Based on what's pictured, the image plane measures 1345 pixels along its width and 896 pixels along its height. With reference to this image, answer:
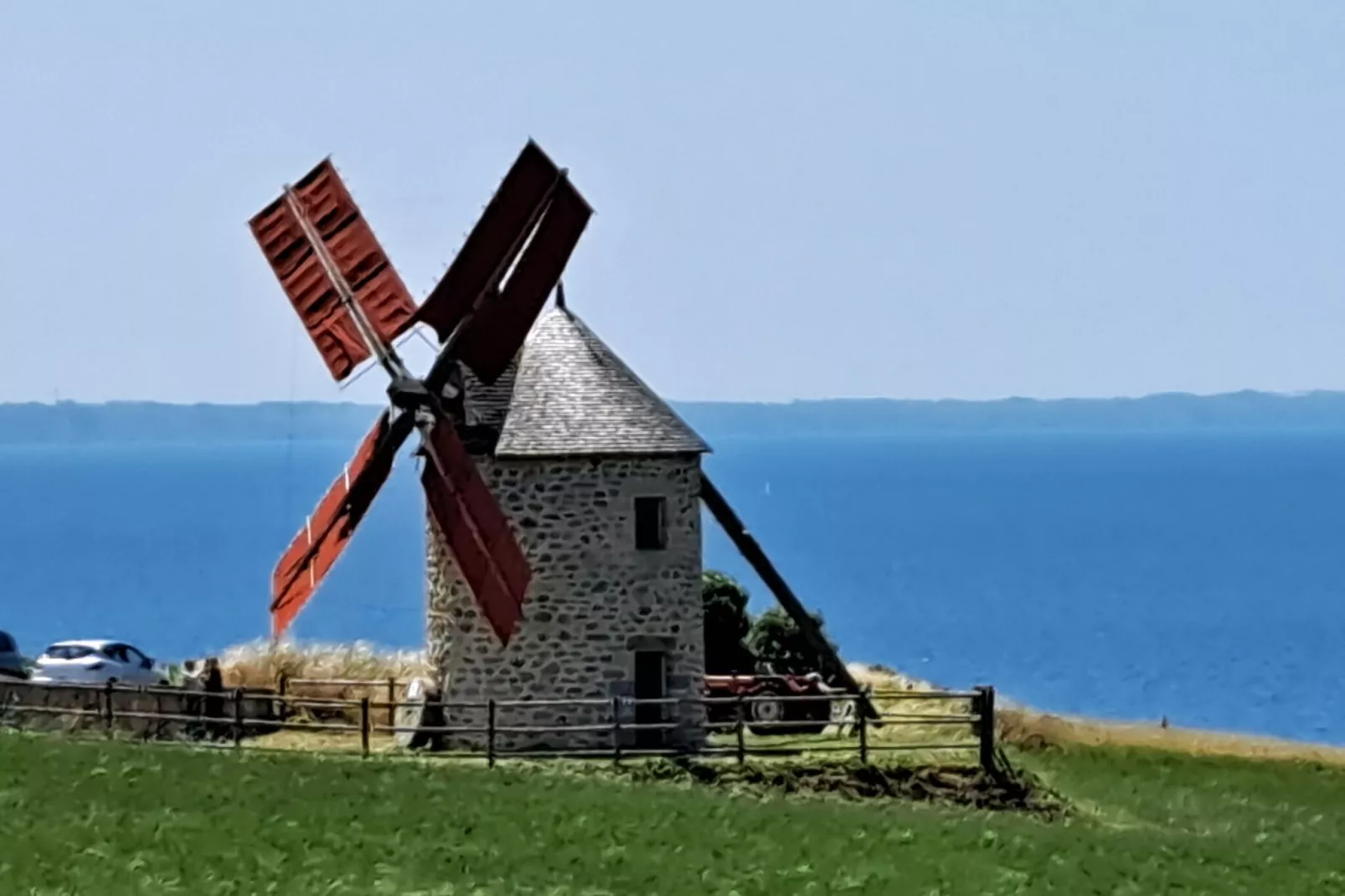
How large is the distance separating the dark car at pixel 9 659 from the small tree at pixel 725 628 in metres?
11.8

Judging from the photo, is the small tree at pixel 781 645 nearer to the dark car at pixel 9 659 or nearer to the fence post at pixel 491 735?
the fence post at pixel 491 735

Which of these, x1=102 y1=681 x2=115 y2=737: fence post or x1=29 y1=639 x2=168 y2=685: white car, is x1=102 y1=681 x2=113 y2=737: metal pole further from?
x1=29 y1=639 x2=168 y2=685: white car

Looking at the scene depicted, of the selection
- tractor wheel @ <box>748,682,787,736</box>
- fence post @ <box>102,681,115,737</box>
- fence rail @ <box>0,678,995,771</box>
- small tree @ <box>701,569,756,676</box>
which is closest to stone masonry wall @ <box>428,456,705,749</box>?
Result: fence rail @ <box>0,678,995,771</box>

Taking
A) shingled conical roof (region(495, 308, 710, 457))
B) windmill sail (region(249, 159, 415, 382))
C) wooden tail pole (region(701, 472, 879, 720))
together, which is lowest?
wooden tail pole (region(701, 472, 879, 720))

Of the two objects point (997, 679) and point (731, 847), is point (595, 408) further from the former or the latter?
point (997, 679)

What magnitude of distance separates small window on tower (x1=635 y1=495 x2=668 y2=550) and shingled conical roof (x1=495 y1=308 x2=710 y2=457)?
811 millimetres

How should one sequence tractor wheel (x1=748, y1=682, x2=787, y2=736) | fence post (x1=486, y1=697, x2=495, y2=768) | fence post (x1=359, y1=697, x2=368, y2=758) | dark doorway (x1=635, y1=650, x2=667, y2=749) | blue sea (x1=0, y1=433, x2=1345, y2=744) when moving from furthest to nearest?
blue sea (x1=0, y1=433, x2=1345, y2=744)
tractor wheel (x1=748, y1=682, x2=787, y2=736)
dark doorway (x1=635, y1=650, x2=667, y2=749)
fence post (x1=359, y1=697, x2=368, y2=758)
fence post (x1=486, y1=697, x2=495, y2=768)

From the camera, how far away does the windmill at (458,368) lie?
108 ft

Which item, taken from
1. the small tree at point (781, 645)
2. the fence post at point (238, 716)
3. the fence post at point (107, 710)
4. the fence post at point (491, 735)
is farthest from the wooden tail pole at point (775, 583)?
the fence post at point (107, 710)

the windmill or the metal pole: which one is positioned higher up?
the windmill

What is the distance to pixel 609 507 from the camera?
112 feet

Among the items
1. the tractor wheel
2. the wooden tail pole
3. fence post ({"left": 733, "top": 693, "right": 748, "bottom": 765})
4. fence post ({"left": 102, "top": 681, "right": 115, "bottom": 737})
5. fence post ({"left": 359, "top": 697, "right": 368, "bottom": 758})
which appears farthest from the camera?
the tractor wheel

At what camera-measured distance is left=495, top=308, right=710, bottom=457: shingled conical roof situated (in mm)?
34000

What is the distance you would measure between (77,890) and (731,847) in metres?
7.56
